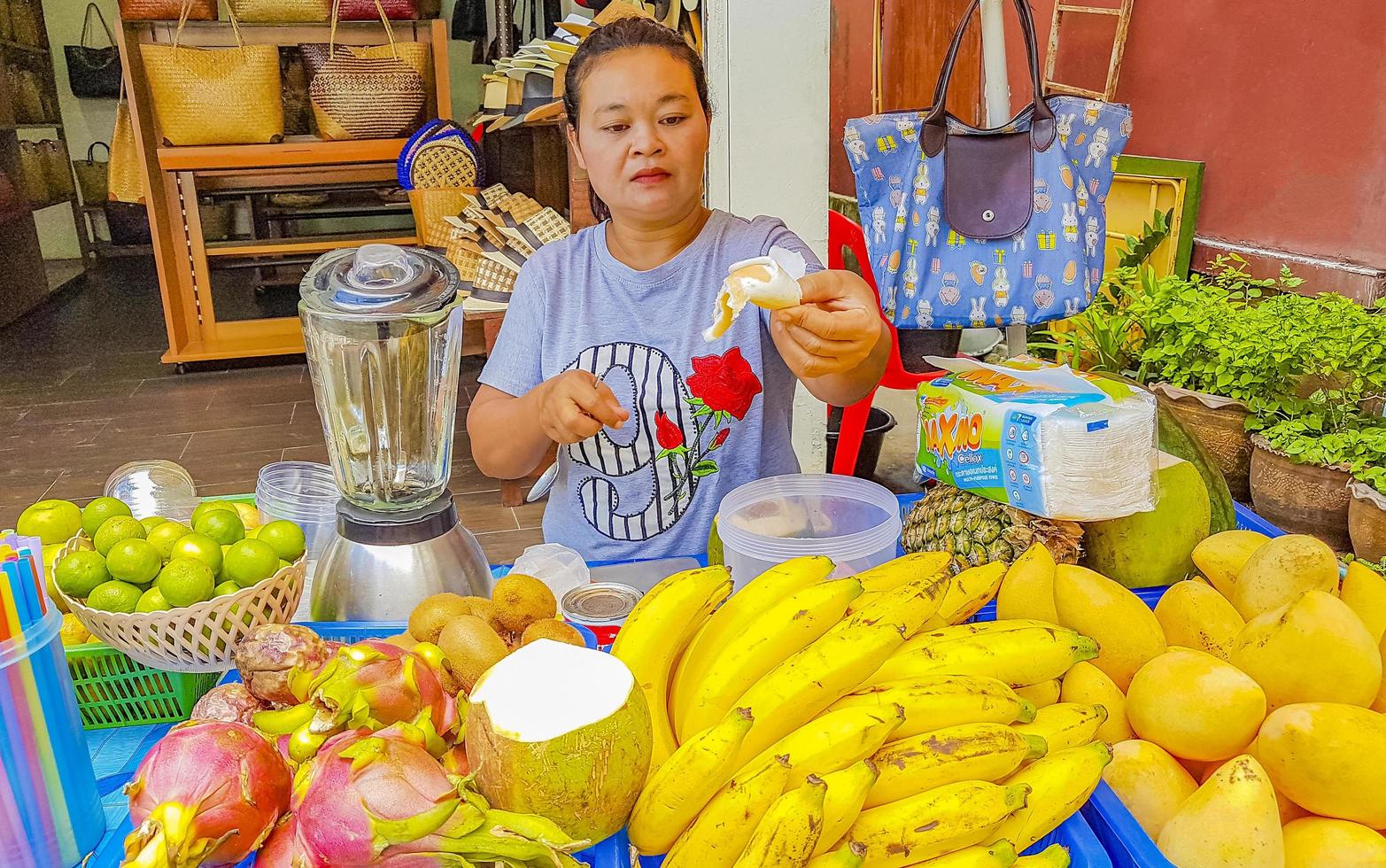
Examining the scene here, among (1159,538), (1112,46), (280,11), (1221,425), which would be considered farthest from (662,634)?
(280,11)

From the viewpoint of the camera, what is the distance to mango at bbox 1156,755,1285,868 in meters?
0.80

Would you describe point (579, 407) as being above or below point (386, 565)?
above

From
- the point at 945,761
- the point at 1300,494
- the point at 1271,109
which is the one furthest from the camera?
the point at 1271,109

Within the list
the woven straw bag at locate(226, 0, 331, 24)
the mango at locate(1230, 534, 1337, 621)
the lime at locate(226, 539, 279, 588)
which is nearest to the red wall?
the mango at locate(1230, 534, 1337, 621)

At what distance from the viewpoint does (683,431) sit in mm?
1729

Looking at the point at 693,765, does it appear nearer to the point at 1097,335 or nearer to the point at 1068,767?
the point at 1068,767

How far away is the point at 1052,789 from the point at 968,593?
1.01 feet

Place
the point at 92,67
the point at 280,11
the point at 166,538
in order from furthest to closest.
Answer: the point at 92,67, the point at 280,11, the point at 166,538

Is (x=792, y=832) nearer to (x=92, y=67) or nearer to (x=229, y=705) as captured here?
(x=229, y=705)

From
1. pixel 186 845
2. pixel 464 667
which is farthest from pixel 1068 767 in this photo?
pixel 186 845

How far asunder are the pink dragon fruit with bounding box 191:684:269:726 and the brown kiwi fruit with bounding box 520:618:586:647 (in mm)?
267

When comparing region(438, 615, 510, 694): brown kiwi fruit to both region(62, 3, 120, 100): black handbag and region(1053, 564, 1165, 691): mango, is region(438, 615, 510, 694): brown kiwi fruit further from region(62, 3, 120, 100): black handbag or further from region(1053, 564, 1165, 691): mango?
region(62, 3, 120, 100): black handbag

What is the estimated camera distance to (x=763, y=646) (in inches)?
34.9

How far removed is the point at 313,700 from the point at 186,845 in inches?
5.9
